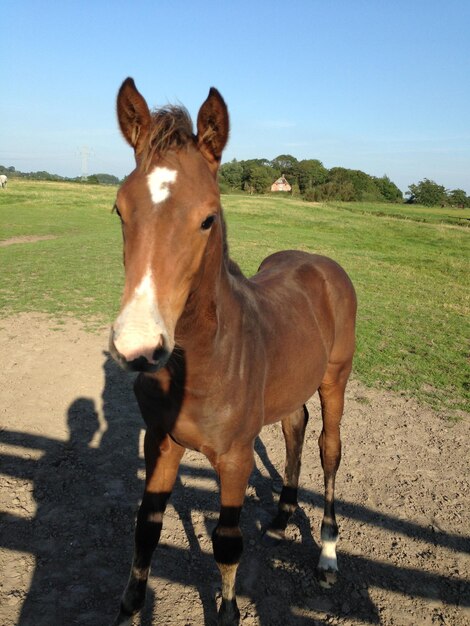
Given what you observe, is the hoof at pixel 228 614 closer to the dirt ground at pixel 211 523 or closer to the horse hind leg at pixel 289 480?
the dirt ground at pixel 211 523

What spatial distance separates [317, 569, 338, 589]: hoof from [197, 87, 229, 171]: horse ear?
2789 millimetres

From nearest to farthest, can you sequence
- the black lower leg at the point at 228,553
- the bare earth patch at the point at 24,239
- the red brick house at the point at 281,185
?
the black lower leg at the point at 228,553 < the bare earth patch at the point at 24,239 < the red brick house at the point at 281,185

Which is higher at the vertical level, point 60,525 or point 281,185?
point 281,185

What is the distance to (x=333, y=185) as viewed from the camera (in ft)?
232

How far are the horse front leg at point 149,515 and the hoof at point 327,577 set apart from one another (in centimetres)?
122

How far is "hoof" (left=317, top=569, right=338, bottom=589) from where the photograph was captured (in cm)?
299

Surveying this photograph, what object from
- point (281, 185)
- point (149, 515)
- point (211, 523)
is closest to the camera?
point (149, 515)

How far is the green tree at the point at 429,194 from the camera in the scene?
73250 mm

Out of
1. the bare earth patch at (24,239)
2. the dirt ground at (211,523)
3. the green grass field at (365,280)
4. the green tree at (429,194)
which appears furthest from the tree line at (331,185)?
the dirt ground at (211,523)

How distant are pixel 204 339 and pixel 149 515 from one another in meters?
1.27

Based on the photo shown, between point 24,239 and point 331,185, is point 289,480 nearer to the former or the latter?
point 24,239

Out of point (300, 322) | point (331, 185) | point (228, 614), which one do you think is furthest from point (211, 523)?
point (331, 185)

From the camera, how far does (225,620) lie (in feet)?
8.49

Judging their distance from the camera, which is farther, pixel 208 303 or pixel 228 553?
pixel 228 553
